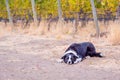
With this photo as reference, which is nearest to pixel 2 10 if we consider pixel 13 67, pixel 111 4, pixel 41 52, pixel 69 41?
pixel 111 4

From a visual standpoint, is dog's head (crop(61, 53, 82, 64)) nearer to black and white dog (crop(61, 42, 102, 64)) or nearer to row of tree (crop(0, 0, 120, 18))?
black and white dog (crop(61, 42, 102, 64))

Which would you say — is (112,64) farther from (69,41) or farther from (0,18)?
(0,18)

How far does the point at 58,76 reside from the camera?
9469 mm

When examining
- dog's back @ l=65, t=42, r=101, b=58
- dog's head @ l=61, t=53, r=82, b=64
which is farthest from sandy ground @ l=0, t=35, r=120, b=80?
dog's back @ l=65, t=42, r=101, b=58

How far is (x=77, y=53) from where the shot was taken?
11.5 meters

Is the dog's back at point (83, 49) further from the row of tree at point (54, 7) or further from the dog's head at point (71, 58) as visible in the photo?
the row of tree at point (54, 7)

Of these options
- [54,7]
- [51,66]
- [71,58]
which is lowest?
[51,66]

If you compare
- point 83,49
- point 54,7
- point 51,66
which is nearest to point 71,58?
point 51,66

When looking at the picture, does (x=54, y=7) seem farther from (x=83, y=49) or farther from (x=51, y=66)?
(x=51, y=66)

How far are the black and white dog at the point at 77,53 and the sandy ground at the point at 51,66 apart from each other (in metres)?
0.20

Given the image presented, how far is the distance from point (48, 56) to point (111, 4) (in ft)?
29.2

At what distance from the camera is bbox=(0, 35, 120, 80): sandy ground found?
31.0 ft

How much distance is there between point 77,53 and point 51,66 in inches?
43.5

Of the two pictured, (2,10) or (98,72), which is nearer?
(98,72)
